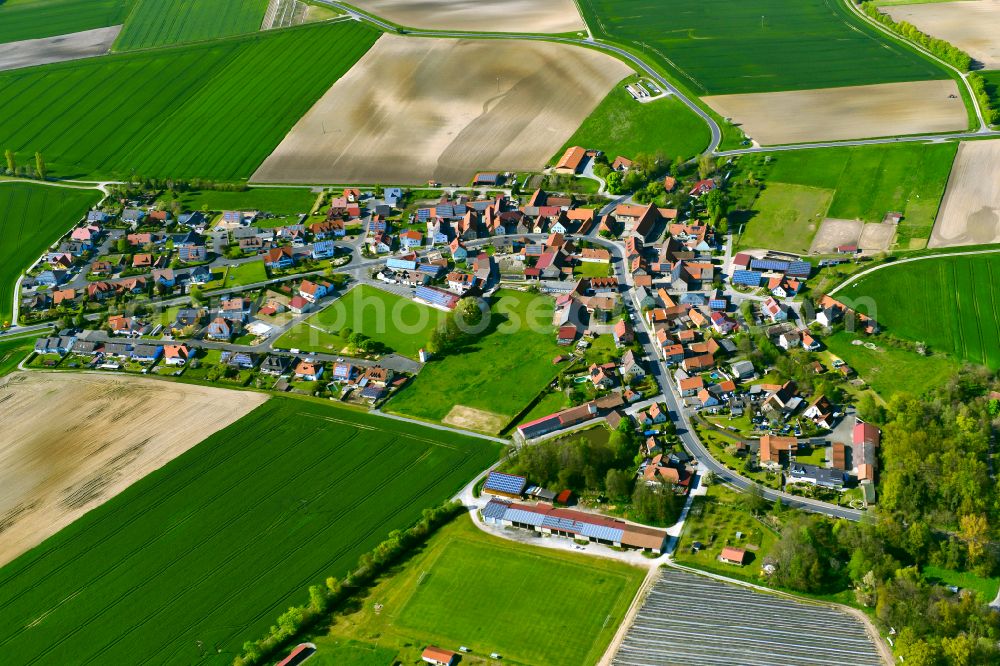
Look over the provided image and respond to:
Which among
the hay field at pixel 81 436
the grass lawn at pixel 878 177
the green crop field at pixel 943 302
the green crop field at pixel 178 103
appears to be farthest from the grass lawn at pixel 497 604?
the green crop field at pixel 178 103

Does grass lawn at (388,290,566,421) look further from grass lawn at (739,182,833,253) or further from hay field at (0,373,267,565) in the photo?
grass lawn at (739,182,833,253)

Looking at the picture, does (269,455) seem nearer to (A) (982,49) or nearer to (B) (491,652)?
(B) (491,652)

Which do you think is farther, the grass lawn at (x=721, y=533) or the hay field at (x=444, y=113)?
the hay field at (x=444, y=113)

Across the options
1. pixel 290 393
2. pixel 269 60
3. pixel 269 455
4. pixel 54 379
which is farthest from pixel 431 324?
pixel 269 60

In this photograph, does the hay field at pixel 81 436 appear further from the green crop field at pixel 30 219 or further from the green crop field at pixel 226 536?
the green crop field at pixel 30 219

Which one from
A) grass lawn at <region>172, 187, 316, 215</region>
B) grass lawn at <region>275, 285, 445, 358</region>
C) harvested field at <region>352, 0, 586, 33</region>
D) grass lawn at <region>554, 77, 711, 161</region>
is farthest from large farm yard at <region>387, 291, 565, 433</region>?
harvested field at <region>352, 0, 586, 33</region>

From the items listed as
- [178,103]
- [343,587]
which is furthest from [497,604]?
[178,103]

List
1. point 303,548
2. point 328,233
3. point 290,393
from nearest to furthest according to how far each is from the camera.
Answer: point 303,548 → point 290,393 → point 328,233
